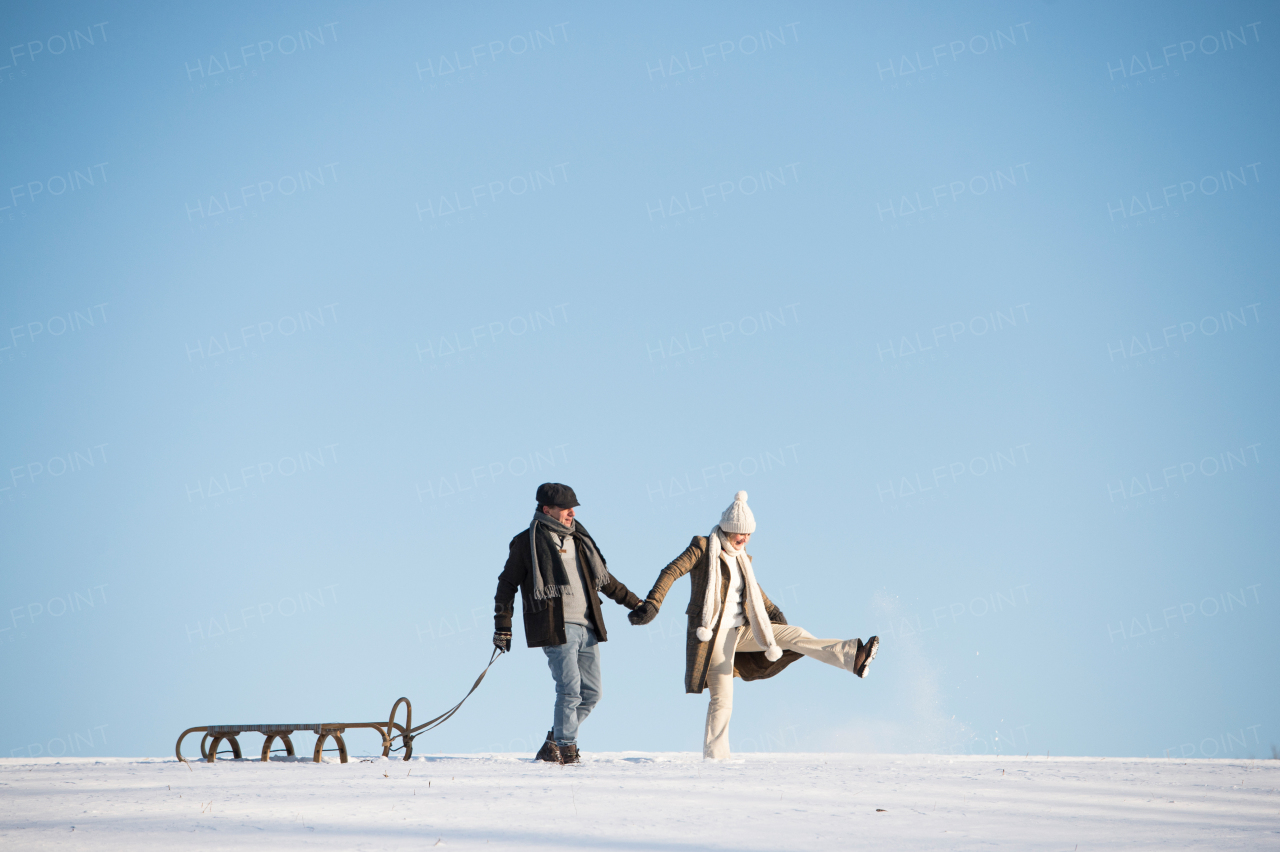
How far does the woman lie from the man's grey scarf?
0.54 metres

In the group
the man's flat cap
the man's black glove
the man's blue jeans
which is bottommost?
the man's blue jeans

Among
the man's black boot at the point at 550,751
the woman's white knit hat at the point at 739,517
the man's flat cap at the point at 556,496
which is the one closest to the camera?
the man's black boot at the point at 550,751

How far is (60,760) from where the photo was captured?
9.11 m

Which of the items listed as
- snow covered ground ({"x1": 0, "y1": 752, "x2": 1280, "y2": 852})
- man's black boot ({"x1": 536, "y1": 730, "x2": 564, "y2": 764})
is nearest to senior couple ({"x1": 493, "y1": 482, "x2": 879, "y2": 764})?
man's black boot ({"x1": 536, "y1": 730, "x2": 564, "y2": 764})

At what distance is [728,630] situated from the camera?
28.1ft

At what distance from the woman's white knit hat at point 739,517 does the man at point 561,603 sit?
1.11 meters

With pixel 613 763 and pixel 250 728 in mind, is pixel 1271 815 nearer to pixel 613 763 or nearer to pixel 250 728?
pixel 613 763

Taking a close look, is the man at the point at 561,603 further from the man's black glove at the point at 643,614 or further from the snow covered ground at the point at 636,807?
the snow covered ground at the point at 636,807

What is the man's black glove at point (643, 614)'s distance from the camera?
8.20 m

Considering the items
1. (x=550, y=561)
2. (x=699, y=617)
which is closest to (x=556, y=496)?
(x=550, y=561)

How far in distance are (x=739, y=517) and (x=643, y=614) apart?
1159 millimetres

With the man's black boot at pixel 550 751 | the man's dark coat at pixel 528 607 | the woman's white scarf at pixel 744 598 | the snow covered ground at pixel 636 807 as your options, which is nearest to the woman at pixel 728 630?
the woman's white scarf at pixel 744 598

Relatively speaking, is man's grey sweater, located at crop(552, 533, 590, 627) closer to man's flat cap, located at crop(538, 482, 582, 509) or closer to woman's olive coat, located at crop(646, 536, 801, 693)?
man's flat cap, located at crop(538, 482, 582, 509)

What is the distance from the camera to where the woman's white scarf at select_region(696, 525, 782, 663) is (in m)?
8.48
